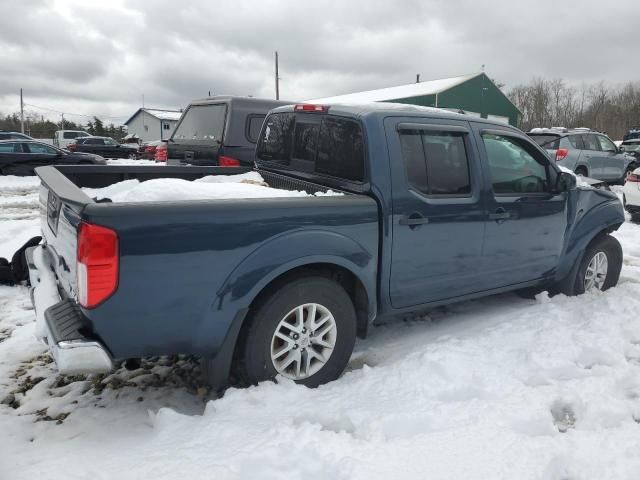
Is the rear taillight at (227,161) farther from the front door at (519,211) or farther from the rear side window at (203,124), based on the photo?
the front door at (519,211)

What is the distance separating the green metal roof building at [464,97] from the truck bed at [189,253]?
2774cm

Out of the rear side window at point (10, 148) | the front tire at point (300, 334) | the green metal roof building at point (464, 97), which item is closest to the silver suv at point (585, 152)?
the front tire at point (300, 334)

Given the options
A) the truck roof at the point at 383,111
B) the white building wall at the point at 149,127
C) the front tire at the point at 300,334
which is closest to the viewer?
the front tire at the point at 300,334

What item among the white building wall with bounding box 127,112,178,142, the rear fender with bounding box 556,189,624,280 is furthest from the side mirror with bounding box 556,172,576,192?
the white building wall with bounding box 127,112,178,142

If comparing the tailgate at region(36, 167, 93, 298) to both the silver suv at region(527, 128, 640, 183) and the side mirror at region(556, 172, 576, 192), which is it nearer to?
the side mirror at region(556, 172, 576, 192)

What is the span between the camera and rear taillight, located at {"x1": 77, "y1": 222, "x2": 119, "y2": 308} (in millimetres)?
2404

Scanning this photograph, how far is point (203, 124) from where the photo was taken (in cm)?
796

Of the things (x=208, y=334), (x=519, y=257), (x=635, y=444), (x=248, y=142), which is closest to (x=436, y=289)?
(x=519, y=257)

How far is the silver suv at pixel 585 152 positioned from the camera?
45.9 ft

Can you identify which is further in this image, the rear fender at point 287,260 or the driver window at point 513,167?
the driver window at point 513,167

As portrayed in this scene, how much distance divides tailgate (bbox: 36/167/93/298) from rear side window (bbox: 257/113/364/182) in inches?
67.7

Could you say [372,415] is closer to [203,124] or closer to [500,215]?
[500,215]

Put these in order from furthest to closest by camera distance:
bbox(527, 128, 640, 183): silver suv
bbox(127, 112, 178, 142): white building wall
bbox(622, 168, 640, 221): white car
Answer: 1. bbox(127, 112, 178, 142): white building wall
2. bbox(527, 128, 640, 183): silver suv
3. bbox(622, 168, 640, 221): white car

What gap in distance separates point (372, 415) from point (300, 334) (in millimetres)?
632
